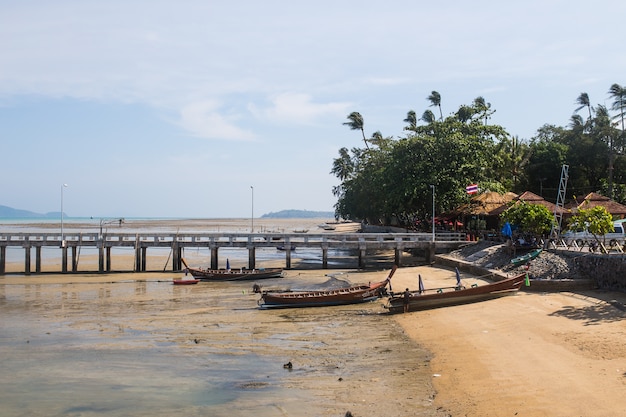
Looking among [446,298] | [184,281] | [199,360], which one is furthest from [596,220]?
[184,281]

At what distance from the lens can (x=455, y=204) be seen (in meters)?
48.6

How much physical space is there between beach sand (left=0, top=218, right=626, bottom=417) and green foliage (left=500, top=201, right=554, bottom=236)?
827cm

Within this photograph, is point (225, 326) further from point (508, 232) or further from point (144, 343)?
point (508, 232)

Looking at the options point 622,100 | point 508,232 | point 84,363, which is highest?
point 622,100

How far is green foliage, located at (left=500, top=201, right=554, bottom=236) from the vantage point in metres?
32.5

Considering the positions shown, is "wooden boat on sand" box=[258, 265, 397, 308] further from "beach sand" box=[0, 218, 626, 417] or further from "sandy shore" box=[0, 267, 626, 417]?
"sandy shore" box=[0, 267, 626, 417]

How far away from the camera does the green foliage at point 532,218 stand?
107ft

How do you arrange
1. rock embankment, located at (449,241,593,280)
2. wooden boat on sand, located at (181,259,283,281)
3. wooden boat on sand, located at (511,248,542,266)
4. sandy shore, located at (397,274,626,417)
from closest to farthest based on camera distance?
sandy shore, located at (397,274,626,417) → rock embankment, located at (449,241,593,280) → wooden boat on sand, located at (511,248,542,266) → wooden boat on sand, located at (181,259,283,281)

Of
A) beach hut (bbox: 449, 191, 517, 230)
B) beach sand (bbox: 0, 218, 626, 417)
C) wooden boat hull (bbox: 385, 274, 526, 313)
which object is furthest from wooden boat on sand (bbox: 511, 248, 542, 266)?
beach hut (bbox: 449, 191, 517, 230)

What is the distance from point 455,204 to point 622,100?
79.1 feet

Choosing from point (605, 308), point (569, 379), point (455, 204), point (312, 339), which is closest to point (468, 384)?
point (569, 379)

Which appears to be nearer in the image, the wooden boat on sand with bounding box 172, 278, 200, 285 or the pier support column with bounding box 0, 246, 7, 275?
the wooden boat on sand with bounding box 172, 278, 200, 285

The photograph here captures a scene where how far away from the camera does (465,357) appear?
651 inches

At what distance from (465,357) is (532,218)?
18156 millimetres
